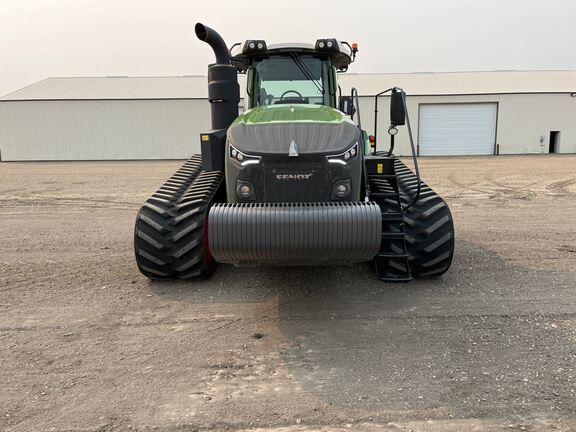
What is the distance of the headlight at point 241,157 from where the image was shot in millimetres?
4730

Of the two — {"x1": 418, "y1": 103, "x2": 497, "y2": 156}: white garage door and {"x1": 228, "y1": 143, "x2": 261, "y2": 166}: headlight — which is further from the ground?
{"x1": 228, "y1": 143, "x2": 261, "y2": 166}: headlight

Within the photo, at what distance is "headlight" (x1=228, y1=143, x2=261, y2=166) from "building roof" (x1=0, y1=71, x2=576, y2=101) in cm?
2639

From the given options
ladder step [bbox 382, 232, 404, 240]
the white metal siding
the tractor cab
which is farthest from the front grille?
the white metal siding

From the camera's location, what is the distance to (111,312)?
4.88 metres

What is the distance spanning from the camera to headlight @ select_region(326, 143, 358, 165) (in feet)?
15.4

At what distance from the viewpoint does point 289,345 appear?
4.15 m

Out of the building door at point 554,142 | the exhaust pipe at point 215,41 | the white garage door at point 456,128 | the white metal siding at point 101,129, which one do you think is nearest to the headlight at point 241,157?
the exhaust pipe at point 215,41

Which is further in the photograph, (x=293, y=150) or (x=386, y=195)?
(x=386, y=195)

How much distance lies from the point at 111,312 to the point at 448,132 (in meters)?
30.2

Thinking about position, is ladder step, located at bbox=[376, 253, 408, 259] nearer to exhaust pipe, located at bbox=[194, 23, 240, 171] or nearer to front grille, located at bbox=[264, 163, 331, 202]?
front grille, located at bbox=[264, 163, 331, 202]

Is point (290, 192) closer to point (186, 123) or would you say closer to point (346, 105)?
point (346, 105)

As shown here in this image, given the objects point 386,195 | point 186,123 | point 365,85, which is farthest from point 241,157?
point 365,85

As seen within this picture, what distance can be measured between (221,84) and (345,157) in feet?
7.83

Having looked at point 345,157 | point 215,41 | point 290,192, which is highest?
point 215,41
